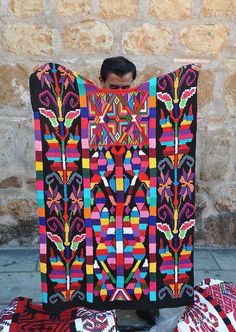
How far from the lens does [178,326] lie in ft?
6.53

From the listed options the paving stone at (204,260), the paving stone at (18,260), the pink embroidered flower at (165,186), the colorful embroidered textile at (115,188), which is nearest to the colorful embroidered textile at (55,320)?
the colorful embroidered textile at (115,188)

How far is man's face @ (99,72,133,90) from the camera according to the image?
2.10 m

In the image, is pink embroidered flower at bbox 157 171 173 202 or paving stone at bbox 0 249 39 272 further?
paving stone at bbox 0 249 39 272

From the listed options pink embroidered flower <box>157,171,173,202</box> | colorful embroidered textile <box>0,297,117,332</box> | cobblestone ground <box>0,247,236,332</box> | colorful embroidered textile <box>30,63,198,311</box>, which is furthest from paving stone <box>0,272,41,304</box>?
pink embroidered flower <box>157,171,173,202</box>

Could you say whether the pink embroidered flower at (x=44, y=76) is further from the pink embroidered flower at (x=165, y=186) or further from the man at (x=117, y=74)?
the pink embroidered flower at (x=165, y=186)

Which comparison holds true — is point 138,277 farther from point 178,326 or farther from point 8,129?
point 8,129

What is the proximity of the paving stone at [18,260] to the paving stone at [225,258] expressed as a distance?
1257 millimetres

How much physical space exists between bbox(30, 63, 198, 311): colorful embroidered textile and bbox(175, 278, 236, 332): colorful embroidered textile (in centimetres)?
7

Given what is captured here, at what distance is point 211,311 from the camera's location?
2.00 m

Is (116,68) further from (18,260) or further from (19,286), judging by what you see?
(18,260)

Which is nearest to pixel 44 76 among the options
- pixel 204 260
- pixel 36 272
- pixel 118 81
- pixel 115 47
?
pixel 118 81

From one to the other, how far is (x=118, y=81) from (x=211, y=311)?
112 centimetres

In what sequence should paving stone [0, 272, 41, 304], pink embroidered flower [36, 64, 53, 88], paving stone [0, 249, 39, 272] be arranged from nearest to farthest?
pink embroidered flower [36, 64, 53, 88], paving stone [0, 272, 41, 304], paving stone [0, 249, 39, 272]

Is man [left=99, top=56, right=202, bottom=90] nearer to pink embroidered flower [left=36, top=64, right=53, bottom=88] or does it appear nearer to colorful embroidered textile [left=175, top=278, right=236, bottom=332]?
pink embroidered flower [left=36, top=64, right=53, bottom=88]
